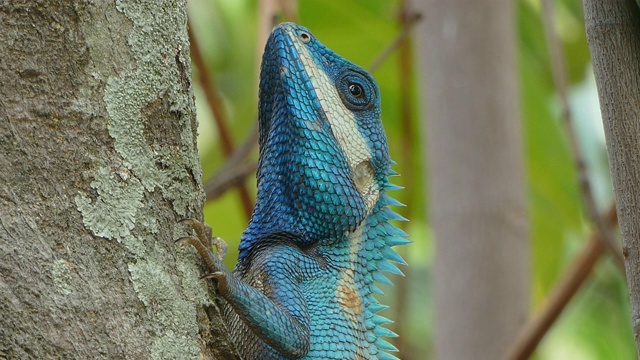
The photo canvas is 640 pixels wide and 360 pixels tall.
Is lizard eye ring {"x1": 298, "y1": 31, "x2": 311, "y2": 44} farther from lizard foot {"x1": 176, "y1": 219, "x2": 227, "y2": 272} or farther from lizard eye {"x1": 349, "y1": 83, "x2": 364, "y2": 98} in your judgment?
A: lizard foot {"x1": 176, "y1": 219, "x2": 227, "y2": 272}

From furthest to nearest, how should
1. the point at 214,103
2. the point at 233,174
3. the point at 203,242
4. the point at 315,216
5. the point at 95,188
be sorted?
the point at 214,103
the point at 233,174
the point at 315,216
the point at 203,242
the point at 95,188

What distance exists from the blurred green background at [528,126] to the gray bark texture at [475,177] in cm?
43

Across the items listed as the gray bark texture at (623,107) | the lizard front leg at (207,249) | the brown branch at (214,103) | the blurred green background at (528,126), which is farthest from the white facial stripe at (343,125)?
the blurred green background at (528,126)

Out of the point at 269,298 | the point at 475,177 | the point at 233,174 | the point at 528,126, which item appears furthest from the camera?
the point at 528,126

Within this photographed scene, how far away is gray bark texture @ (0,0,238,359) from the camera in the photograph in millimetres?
2078

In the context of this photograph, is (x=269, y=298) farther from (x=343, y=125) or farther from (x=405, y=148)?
(x=405, y=148)

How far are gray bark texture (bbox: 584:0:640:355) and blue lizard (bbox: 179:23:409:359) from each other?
1.03m

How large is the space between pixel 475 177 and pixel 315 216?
2395 millimetres

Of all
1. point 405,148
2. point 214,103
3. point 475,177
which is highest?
Answer: point 214,103

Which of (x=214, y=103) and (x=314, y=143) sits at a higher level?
(x=214, y=103)

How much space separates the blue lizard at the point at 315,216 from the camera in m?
2.98

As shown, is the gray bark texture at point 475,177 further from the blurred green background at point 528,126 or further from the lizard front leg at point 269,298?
the lizard front leg at point 269,298

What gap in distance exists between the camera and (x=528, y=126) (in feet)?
22.9

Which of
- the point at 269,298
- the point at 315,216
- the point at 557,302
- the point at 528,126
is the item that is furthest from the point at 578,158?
the point at 528,126
